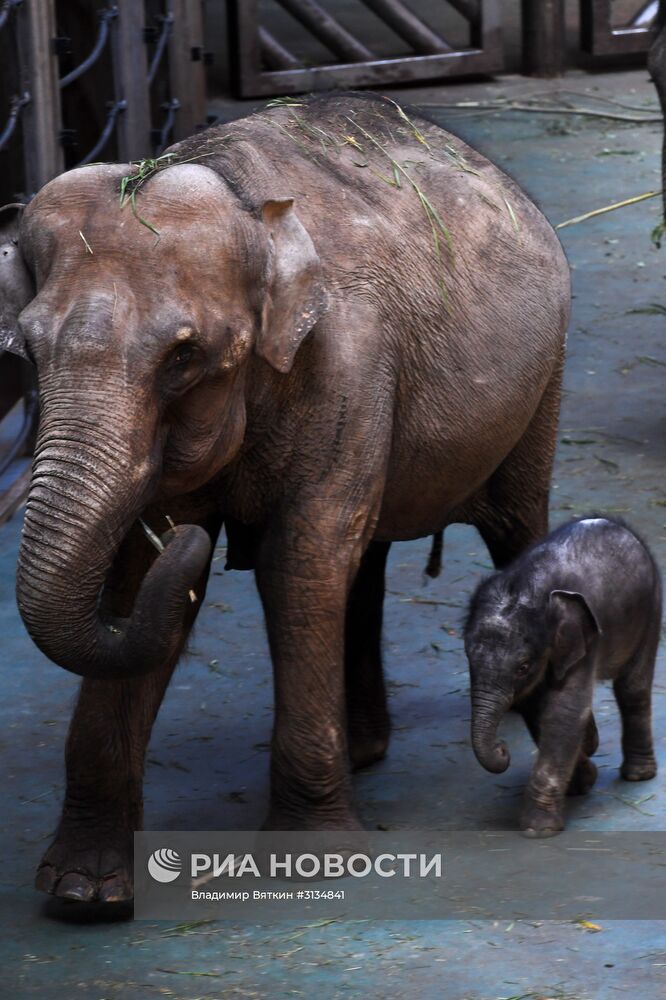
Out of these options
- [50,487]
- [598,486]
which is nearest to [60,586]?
[50,487]

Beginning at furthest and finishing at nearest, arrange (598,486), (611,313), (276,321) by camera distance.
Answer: (611,313)
(598,486)
(276,321)

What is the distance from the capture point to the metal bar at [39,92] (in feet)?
23.3

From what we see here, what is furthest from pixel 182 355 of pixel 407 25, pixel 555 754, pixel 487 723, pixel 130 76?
pixel 407 25

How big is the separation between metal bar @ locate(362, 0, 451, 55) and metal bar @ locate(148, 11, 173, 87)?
A: 4029 mm

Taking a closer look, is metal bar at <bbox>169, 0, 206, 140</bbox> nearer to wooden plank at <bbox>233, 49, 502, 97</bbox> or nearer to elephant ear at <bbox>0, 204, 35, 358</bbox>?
wooden plank at <bbox>233, 49, 502, 97</bbox>

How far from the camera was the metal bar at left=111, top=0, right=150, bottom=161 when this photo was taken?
27.9ft

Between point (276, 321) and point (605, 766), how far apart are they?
1671mm

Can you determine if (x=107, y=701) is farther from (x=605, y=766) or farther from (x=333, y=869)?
(x=605, y=766)

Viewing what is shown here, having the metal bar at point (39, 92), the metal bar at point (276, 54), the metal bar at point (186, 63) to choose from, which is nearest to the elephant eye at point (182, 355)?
the metal bar at point (39, 92)

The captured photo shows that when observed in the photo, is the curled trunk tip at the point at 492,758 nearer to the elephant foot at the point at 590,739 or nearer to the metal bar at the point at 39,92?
the elephant foot at the point at 590,739

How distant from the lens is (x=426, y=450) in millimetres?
4547

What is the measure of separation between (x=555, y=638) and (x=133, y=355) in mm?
1297

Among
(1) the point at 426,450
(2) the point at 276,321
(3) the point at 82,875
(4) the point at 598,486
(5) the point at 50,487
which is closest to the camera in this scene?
(5) the point at 50,487

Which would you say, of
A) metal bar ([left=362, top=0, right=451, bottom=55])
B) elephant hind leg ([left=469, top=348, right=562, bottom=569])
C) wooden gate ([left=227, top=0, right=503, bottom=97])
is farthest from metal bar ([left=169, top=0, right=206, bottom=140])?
elephant hind leg ([left=469, top=348, right=562, bottom=569])
